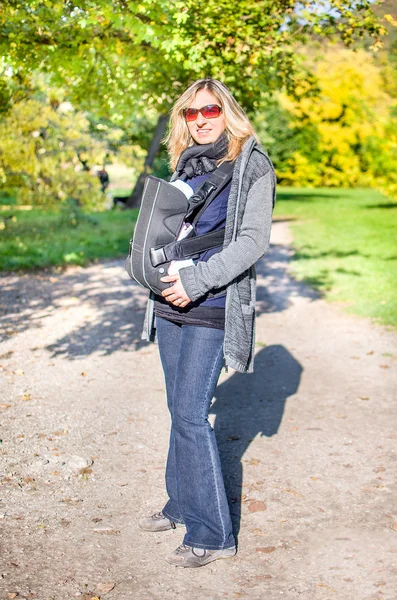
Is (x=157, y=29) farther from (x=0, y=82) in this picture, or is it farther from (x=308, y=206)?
(x=308, y=206)

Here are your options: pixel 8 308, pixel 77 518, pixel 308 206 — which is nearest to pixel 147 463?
pixel 77 518

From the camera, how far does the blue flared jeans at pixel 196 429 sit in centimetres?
330

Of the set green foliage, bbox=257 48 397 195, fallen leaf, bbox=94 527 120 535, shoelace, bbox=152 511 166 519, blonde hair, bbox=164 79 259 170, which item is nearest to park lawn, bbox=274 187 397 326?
shoelace, bbox=152 511 166 519

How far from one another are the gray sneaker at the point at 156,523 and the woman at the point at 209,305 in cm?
29

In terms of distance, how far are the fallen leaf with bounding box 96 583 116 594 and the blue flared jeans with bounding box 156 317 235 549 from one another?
402mm

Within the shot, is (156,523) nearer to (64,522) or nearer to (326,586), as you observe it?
(64,522)

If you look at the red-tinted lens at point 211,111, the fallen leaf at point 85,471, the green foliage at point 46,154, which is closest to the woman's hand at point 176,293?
the red-tinted lens at point 211,111

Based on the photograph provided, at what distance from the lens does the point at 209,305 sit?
10.8 feet

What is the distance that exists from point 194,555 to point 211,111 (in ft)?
6.45

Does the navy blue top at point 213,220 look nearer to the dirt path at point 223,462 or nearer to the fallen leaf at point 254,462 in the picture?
the dirt path at point 223,462

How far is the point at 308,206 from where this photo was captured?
3019 centimetres

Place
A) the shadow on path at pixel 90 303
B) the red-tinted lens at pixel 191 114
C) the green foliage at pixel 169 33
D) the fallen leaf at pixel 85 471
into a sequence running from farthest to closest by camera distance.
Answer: the shadow on path at pixel 90 303
the green foliage at pixel 169 33
the fallen leaf at pixel 85 471
the red-tinted lens at pixel 191 114

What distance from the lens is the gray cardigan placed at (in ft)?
10.4

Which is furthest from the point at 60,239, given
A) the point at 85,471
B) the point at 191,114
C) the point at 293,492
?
the point at 191,114
